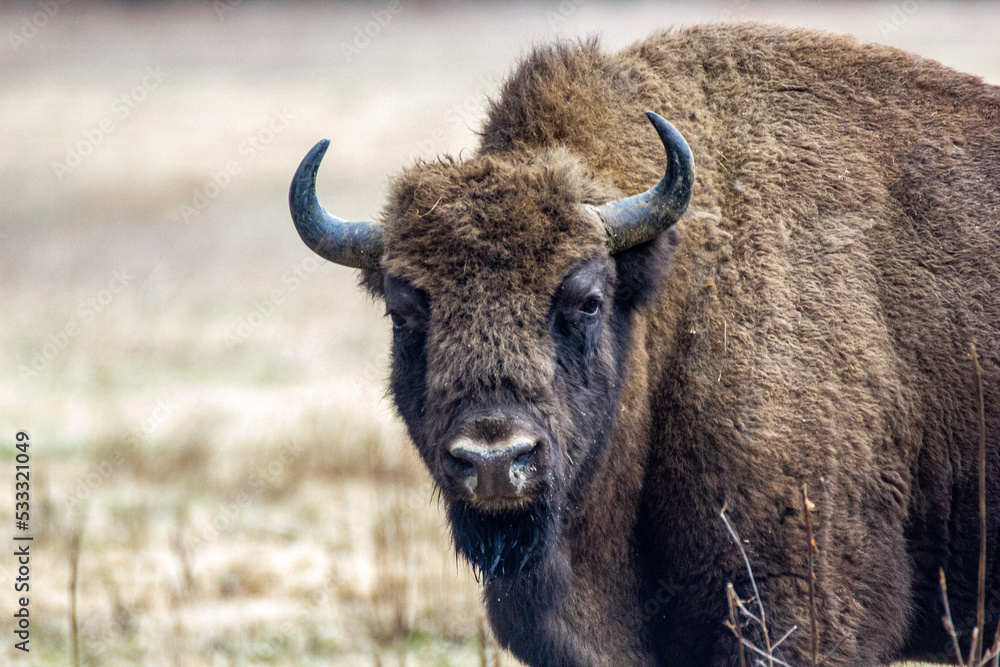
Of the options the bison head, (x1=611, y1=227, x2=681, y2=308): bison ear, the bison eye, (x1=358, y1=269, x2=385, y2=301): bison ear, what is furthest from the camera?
(x1=358, y1=269, x2=385, y2=301): bison ear

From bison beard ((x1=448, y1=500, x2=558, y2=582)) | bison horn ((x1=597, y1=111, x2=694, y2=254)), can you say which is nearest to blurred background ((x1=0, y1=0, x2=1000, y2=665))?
bison beard ((x1=448, y1=500, x2=558, y2=582))

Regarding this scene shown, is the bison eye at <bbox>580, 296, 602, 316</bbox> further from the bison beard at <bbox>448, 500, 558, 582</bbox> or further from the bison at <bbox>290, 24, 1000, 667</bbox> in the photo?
the bison beard at <bbox>448, 500, 558, 582</bbox>

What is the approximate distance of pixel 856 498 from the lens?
401 cm

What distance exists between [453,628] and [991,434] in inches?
166

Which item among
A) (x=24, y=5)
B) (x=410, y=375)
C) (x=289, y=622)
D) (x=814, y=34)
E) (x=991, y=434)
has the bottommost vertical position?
(x=289, y=622)

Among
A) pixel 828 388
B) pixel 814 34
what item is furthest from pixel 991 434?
pixel 814 34

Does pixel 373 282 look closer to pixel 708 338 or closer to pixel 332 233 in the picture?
pixel 332 233

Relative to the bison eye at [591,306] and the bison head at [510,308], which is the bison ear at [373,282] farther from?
the bison eye at [591,306]

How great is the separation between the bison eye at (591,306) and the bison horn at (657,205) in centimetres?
24

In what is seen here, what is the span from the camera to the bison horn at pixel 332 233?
4.29 meters

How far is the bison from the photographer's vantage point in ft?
12.7

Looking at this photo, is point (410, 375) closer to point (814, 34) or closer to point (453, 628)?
point (814, 34)

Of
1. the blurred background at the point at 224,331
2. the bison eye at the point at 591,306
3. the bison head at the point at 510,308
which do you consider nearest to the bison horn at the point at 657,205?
the bison head at the point at 510,308

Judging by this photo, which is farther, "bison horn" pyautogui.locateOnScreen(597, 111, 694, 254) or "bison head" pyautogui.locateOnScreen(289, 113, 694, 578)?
"bison horn" pyautogui.locateOnScreen(597, 111, 694, 254)
